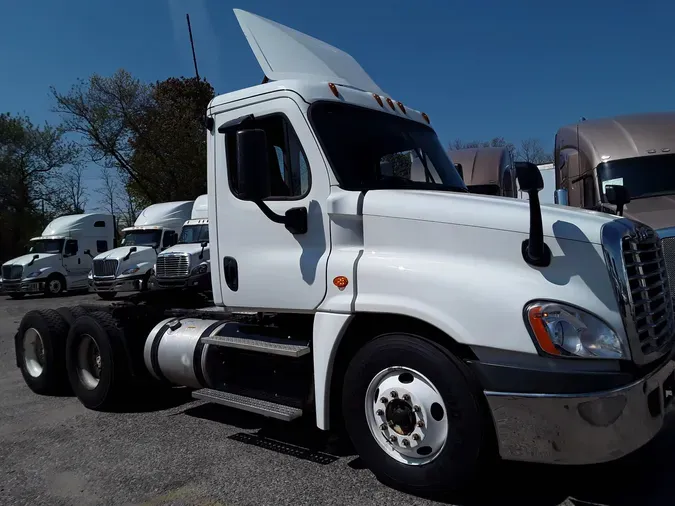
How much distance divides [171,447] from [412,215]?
2.78 meters

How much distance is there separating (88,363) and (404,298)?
4.08 meters

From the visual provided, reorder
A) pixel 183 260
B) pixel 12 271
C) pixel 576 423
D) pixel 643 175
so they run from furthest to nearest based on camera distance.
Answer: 1. pixel 12 271
2. pixel 183 260
3. pixel 643 175
4. pixel 576 423

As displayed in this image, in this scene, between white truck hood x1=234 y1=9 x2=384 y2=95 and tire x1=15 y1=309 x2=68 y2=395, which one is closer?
white truck hood x1=234 y1=9 x2=384 y2=95

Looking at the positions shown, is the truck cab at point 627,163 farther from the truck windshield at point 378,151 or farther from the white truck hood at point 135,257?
the white truck hood at point 135,257

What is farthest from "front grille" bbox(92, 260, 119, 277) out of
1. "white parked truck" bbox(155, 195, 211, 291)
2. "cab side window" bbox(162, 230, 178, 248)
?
"white parked truck" bbox(155, 195, 211, 291)

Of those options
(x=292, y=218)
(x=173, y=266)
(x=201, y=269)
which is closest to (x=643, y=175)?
(x=292, y=218)

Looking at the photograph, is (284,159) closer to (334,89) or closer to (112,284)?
(334,89)

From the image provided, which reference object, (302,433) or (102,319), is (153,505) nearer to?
(302,433)

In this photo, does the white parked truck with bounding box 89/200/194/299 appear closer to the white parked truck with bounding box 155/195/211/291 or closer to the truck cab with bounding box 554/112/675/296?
the white parked truck with bounding box 155/195/211/291

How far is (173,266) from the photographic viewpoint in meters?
17.2

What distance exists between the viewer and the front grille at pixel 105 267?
20062 mm

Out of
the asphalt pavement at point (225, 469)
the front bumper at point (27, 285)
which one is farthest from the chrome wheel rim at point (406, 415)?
the front bumper at point (27, 285)

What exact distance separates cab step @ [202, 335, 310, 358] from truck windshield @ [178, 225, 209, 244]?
1356 centimetres

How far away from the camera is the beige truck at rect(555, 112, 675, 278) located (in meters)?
8.57
